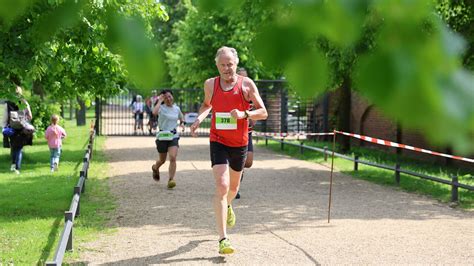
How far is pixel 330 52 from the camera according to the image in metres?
1.86

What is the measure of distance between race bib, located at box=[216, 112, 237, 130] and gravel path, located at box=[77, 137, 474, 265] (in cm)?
126

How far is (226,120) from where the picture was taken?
668 centimetres

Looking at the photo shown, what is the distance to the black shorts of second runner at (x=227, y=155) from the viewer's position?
22.1 feet

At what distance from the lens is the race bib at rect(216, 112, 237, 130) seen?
6.66 m

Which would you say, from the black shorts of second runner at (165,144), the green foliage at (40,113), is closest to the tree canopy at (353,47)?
the black shorts of second runner at (165,144)

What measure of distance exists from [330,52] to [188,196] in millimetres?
9443

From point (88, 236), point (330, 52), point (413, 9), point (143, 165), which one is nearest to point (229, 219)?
point (88, 236)

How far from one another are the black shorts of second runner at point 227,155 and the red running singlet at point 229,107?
0.14 ft

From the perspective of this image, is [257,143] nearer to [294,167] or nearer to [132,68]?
[294,167]

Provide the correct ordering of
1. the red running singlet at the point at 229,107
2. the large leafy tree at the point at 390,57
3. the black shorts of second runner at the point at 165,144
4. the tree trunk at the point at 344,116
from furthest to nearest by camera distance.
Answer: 1. the tree trunk at the point at 344,116
2. the black shorts of second runner at the point at 165,144
3. the red running singlet at the point at 229,107
4. the large leafy tree at the point at 390,57

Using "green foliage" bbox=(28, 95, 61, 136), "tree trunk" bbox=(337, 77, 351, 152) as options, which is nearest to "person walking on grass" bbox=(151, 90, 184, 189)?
"green foliage" bbox=(28, 95, 61, 136)

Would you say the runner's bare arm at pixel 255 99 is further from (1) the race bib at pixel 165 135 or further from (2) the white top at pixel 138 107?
(2) the white top at pixel 138 107

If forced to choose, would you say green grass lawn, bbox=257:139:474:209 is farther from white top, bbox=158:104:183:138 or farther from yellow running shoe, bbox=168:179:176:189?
white top, bbox=158:104:183:138

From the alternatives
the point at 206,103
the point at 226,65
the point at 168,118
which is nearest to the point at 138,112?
the point at 168,118
